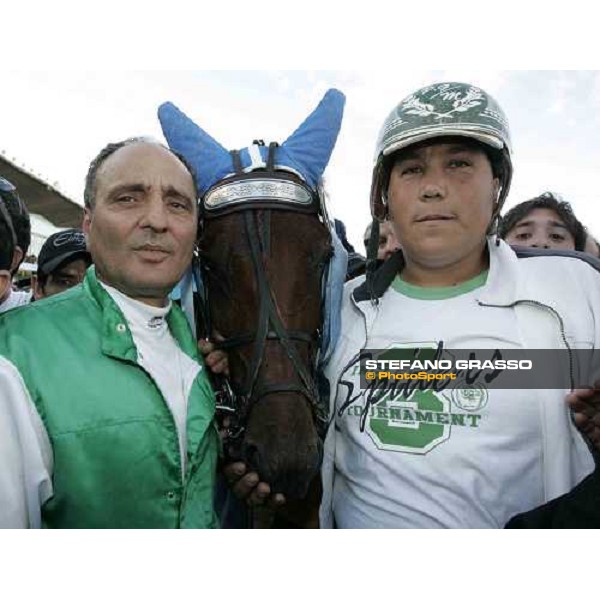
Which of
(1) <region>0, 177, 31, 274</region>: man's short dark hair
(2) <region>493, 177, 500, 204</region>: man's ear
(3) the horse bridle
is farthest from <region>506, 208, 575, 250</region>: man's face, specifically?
(1) <region>0, 177, 31, 274</region>: man's short dark hair

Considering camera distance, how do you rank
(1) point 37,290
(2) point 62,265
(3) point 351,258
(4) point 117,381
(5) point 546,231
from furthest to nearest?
(1) point 37,290 < (2) point 62,265 < (3) point 351,258 < (5) point 546,231 < (4) point 117,381

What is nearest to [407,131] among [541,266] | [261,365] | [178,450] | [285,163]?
[285,163]

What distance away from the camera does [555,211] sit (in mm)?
4219

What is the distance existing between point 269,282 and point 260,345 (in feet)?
0.85

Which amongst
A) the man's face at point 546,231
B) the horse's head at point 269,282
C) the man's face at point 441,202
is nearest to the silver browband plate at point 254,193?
the horse's head at point 269,282

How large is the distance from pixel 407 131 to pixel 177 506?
5.78 feet

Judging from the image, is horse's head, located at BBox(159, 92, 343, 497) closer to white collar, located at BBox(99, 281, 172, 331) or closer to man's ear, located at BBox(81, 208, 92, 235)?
white collar, located at BBox(99, 281, 172, 331)

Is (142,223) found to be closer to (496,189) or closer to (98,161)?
(98,161)

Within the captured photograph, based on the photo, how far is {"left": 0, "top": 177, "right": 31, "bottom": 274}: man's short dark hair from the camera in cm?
259

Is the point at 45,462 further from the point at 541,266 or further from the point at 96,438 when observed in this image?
the point at 541,266

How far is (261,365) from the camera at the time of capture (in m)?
2.19

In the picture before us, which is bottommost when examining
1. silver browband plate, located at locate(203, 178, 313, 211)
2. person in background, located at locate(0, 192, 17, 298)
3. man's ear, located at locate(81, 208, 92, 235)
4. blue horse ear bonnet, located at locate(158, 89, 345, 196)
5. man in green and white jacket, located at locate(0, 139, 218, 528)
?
man in green and white jacket, located at locate(0, 139, 218, 528)

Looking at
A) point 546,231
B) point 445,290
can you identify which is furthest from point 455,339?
point 546,231

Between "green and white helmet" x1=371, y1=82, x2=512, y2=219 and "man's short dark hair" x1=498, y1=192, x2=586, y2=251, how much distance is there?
5.43 ft
